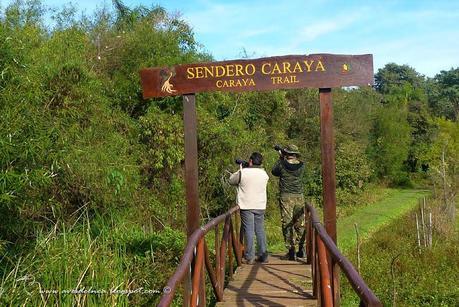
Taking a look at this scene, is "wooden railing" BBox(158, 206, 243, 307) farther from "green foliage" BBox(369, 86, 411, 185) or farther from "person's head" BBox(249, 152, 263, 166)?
"green foliage" BBox(369, 86, 411, 185)

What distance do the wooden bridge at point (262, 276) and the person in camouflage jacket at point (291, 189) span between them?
288 millimetres

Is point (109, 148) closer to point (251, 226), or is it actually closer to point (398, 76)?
point (251, 226)

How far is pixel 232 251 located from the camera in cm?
797

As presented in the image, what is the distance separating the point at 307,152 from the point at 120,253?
57.7 ft

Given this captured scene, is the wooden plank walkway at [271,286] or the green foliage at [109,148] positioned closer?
the wooden plank walkway at [271,286]

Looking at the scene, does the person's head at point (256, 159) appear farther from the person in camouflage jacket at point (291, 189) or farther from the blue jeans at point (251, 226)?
the blue jeans at point (251, 226)

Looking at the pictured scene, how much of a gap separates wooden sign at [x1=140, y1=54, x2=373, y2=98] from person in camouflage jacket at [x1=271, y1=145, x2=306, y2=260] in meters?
1.87

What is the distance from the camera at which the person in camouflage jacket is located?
7.95 metres

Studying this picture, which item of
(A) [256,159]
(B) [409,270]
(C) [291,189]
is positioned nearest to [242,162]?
(A) [256,159]

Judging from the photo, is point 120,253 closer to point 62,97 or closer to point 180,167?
point 62,97

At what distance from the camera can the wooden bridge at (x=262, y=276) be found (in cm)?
421

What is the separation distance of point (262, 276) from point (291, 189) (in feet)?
4.57

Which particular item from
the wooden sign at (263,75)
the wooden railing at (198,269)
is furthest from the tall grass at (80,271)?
the wooden sign at (263,75)

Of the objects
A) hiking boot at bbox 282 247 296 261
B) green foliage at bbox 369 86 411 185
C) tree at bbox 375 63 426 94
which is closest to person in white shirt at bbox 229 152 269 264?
hiking boot at bbox 282 247 296 261
